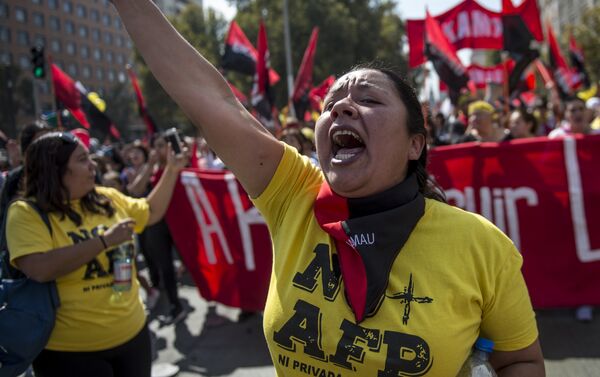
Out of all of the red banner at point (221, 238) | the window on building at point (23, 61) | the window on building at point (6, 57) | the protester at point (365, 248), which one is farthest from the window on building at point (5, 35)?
the protester at point (365, 248)

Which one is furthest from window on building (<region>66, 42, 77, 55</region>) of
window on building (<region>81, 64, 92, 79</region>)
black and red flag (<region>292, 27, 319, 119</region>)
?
black and red flag (<region>292, 27, 319, 119</region>)

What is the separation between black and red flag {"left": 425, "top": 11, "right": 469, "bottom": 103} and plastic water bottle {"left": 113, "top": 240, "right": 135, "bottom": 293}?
16.1 feet

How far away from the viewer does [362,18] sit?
33062 millimetres

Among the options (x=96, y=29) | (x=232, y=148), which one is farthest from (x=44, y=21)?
(x=232, y=148)

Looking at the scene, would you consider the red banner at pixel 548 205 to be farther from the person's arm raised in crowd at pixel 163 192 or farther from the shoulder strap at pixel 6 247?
the shoulder strap at pixel 6 247

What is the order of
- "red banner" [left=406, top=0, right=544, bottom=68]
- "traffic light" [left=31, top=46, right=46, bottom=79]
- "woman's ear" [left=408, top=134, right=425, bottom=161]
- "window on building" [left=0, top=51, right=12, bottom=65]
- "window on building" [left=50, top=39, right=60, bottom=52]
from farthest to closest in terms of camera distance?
"window on building" [left=50, top=39, right=60, bottom=52]
"window on building" [left=0, top=51, right=12, bottom=65]
"traffic light" [left=31, top=46, right=46, bottom=79]
"red banner" [left=406, top=0, right=544, bottom=68]
"woman's ear" [left=408, top=134, right=425, bottom=161]

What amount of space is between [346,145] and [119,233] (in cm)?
152

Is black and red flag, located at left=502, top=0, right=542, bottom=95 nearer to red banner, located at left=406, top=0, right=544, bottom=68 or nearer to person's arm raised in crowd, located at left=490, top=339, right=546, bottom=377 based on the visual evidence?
red banner, located at left=406, top=0, right=544, bottom=68

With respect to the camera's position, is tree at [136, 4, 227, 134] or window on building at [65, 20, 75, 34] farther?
window on building at [65, 20, 75, 34]

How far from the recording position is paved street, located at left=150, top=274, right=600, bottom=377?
379 centimetres

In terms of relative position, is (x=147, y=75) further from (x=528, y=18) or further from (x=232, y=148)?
(x=232, y=148)

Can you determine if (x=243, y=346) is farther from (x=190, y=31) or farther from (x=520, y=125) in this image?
(x=190, y=31)

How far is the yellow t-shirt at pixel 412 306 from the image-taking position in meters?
1.34

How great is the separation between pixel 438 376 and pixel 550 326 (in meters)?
3.62
